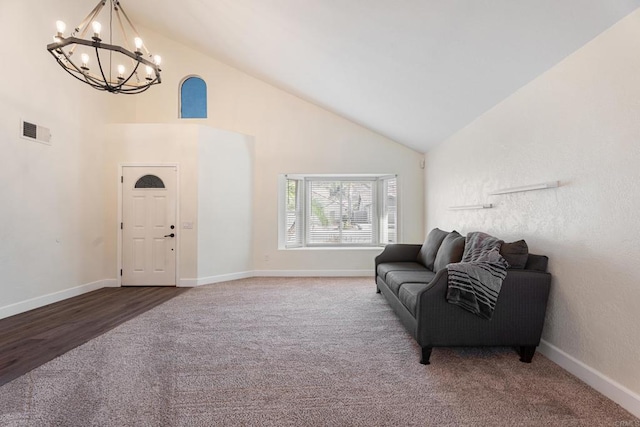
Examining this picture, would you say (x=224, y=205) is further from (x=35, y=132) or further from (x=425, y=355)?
(x=425, y=355)

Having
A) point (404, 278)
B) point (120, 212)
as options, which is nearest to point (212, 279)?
point (120, 212)

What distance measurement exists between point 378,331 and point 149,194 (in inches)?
165

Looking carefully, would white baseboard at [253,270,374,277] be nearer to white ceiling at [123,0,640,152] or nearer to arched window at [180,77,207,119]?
white ceiling at [123,0,640,152]

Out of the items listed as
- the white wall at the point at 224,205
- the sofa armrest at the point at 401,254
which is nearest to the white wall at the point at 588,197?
the sofa armrest at the point at 401,254

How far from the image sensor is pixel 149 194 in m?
5.12

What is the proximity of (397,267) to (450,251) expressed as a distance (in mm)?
850

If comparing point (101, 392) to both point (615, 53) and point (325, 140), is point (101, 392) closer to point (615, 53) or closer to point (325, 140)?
point (615, 53)

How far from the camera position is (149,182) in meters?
5.12

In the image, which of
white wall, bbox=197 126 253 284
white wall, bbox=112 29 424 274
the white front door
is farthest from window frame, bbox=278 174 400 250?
the white front door

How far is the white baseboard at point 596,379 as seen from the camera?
1.75 meters

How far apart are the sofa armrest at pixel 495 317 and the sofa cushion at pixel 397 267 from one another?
1489 millimetres

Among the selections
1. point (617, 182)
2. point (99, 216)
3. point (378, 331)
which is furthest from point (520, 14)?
point (99, 216)

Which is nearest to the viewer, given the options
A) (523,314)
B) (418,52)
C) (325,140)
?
(523,314)

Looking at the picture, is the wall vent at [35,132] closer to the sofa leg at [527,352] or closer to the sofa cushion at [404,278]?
the sofa cushion at [404,278]
